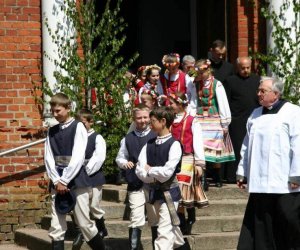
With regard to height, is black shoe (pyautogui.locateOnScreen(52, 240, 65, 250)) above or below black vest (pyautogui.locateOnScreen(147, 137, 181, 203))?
below

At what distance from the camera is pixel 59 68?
14.0 metres

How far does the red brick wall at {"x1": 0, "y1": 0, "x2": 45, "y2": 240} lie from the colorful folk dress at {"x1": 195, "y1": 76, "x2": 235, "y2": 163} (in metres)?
2.14

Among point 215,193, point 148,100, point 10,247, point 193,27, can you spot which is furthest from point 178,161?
point 193,27

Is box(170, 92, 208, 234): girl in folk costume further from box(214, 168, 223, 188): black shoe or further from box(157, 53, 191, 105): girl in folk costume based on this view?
box(157, 53, 191, 105): girl in folk costume

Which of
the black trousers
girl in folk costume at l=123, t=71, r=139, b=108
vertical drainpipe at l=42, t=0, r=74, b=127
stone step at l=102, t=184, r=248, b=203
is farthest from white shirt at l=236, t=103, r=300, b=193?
vertical drainpipe at l=42, t=0, r=74, b=127

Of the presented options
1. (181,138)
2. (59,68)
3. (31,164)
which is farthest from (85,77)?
(181,138)

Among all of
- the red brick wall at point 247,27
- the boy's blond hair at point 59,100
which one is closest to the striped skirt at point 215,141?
the red brick wall at point 247,27

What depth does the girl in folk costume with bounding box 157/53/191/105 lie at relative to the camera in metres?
13.9

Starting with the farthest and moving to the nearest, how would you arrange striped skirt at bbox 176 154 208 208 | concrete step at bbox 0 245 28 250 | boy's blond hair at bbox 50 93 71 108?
concrete step at bbox 0 245 28 250, striped skirt at bbox 176 154 208 208, boy's blond hair at bbox 50 93 71 108

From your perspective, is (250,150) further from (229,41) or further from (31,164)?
(229,41)

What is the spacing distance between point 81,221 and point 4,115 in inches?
112

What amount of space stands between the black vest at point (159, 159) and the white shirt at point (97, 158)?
3.09 ft

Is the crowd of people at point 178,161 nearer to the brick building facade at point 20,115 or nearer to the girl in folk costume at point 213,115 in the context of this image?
the girl in folk costume at point 213,115

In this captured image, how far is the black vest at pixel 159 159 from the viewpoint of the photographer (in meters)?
11.0
